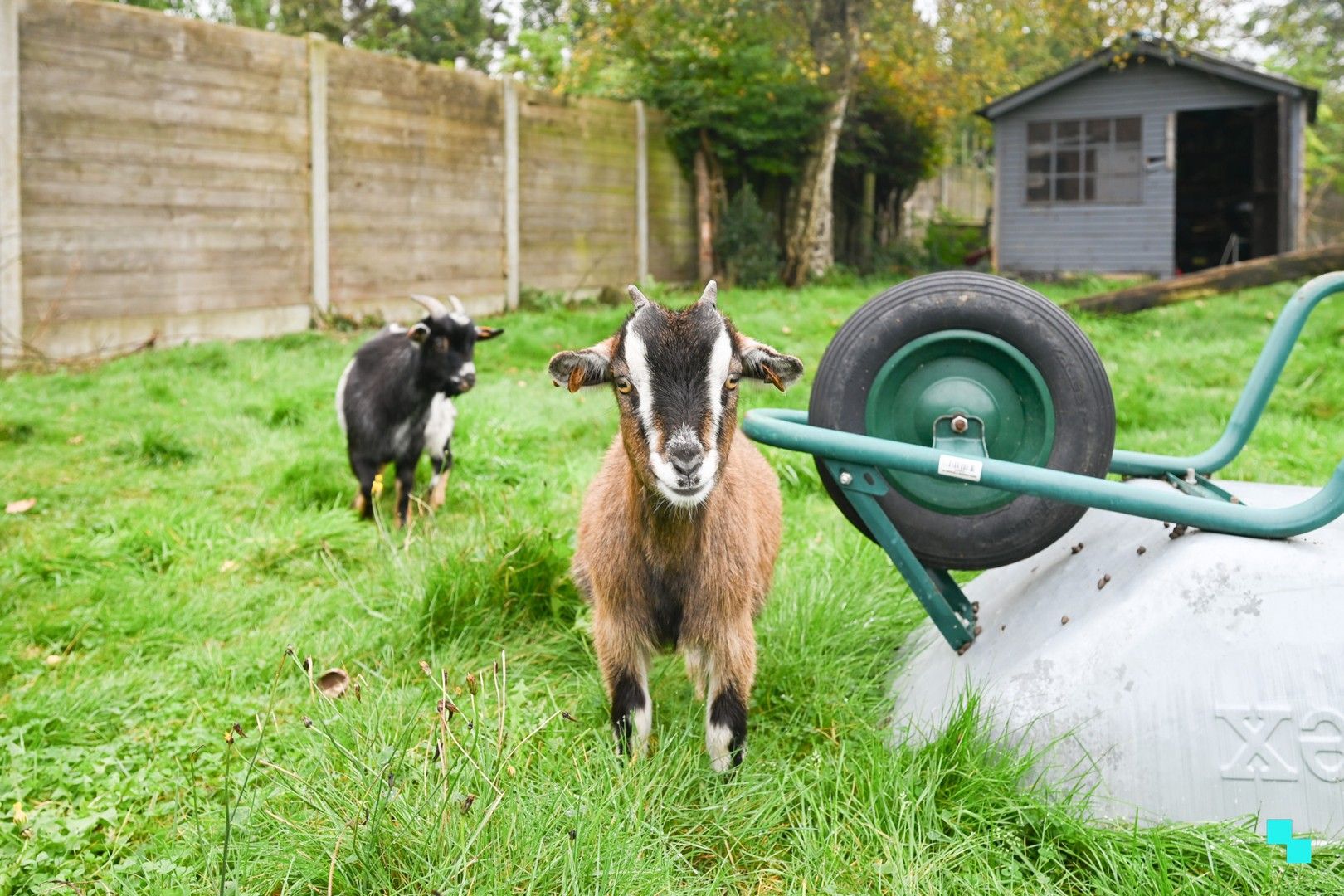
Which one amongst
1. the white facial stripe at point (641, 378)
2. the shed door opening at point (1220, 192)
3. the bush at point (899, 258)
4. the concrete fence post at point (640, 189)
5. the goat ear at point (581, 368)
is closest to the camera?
the white facial stripe at point (641, 378)

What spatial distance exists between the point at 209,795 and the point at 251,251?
7.81 metres

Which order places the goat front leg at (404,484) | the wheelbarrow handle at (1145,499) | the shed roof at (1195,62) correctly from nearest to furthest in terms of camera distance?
1. the wheelbarrow handle at (1145,499)
2. the goat front leg at (404,484)
3. the shed roof at (1195,62)

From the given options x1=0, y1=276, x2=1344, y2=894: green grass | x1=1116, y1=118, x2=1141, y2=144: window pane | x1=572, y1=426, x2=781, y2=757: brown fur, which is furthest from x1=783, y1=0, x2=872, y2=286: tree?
x1=572, y1=426, x2=781, y2=757: brown fur

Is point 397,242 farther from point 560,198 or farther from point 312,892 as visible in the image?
point 312,892

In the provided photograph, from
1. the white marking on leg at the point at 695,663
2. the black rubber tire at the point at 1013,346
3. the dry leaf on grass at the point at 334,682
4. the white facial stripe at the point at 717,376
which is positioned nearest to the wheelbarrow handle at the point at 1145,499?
the black rubber tire at the point at 1013,346

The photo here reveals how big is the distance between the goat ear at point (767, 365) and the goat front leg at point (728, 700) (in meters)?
0.67

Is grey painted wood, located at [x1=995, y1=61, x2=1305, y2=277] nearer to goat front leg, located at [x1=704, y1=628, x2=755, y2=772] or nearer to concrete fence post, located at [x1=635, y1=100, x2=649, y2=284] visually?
concrete fence post, located at [x1=635, y1=100, x2=649, y2=284]

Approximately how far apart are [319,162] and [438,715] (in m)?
8.66

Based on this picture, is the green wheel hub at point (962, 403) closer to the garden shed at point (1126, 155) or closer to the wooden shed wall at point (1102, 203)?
the garden shed at point (1126, 155)

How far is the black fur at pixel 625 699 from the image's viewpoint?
280 centimetres

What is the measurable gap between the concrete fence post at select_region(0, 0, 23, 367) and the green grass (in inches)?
73.1

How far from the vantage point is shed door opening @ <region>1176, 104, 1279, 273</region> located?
17953mm

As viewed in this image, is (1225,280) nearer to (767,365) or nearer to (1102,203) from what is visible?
(1102,203)

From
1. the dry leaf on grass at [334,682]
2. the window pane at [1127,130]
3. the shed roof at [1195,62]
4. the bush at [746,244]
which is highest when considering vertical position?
the shed roof at [1195,62]
